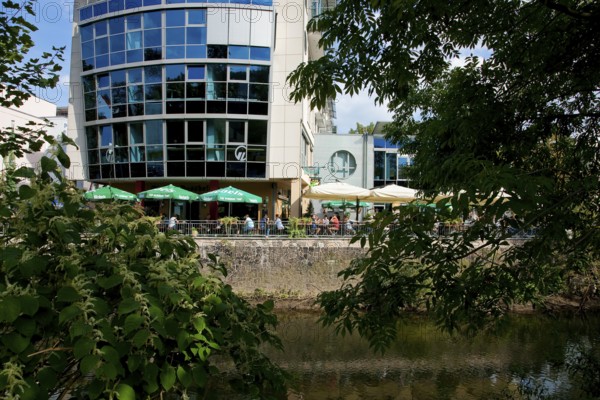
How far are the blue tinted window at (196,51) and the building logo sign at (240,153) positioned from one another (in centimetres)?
491

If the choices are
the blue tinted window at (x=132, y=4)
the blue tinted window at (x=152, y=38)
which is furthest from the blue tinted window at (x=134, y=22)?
the blue tinted window at (x=152, y=38)

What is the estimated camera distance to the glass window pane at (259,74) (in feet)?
79.0

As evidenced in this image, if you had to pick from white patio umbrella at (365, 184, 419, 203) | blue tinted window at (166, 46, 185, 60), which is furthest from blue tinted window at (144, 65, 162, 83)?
white patio umbrella at (365, 184, 419, 203)

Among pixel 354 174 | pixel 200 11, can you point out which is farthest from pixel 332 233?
pixel 354 174

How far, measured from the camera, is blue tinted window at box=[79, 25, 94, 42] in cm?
2564

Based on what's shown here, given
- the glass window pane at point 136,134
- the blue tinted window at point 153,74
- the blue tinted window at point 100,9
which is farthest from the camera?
the blue tinted window at point 100,9

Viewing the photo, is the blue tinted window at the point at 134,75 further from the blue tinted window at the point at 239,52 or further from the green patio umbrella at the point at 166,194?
the green patio umbrella at the point at 166,194

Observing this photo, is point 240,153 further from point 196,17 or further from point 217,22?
point 196,17

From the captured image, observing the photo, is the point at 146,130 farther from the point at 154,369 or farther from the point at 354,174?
the point at 154,369

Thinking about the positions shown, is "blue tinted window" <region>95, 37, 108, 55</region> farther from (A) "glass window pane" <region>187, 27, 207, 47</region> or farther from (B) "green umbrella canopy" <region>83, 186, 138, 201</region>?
(B) "green umbrella canopy" <region>83, 186, 138, 201</region>

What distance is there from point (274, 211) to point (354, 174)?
10593 millimetres

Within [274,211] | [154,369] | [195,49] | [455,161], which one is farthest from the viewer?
[274,211]

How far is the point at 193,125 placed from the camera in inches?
955

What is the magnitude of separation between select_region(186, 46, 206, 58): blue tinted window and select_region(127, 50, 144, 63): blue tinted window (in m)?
2.59
